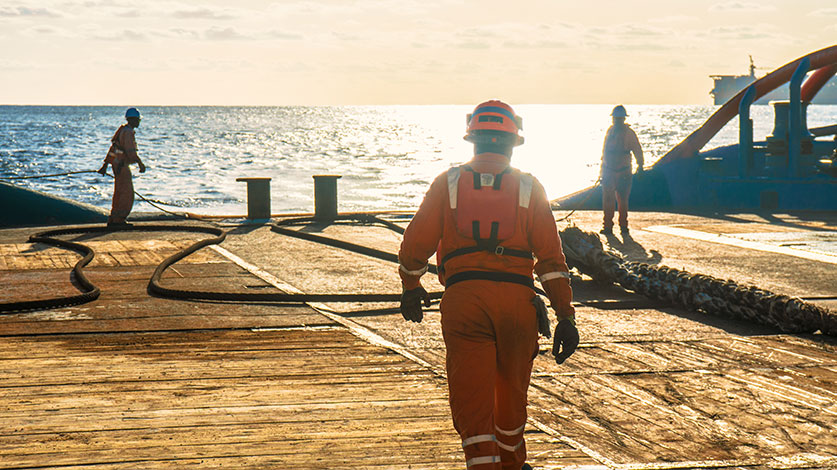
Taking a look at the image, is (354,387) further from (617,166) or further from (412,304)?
(617,166)

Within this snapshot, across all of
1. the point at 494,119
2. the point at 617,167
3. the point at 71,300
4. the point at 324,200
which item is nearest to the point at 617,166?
the point at 617,167

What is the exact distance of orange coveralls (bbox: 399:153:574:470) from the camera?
12.6 ft

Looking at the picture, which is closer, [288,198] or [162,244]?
[162,244]

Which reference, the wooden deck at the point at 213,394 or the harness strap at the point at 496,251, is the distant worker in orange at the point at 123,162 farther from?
the harness strap at the point at 496,251

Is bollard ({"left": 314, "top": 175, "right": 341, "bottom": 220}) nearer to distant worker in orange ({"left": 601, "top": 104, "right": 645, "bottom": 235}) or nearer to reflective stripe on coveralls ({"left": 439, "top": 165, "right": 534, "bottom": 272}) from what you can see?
distant worker in orange ({"left": 601, "top": 104, "right": 645, "bottom": 235})

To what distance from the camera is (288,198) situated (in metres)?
43.2

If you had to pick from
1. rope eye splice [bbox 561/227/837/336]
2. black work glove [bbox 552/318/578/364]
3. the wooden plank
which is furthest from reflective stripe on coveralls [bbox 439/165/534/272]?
rope eye splice [bbox 561/227/837/336]

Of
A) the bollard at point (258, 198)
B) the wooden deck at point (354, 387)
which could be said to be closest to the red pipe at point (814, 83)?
the wooden deck at point (354, 387)

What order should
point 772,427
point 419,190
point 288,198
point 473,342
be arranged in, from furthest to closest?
1. point 419,190
2. point 288,198
3. point 772,427
4. point 473,342

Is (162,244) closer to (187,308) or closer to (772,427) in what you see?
(187,308)

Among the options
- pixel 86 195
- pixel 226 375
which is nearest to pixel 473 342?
pixel 226 375

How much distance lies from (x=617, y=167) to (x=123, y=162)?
8077 mm

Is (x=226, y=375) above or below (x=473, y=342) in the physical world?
below

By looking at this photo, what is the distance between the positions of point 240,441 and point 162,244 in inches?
364
